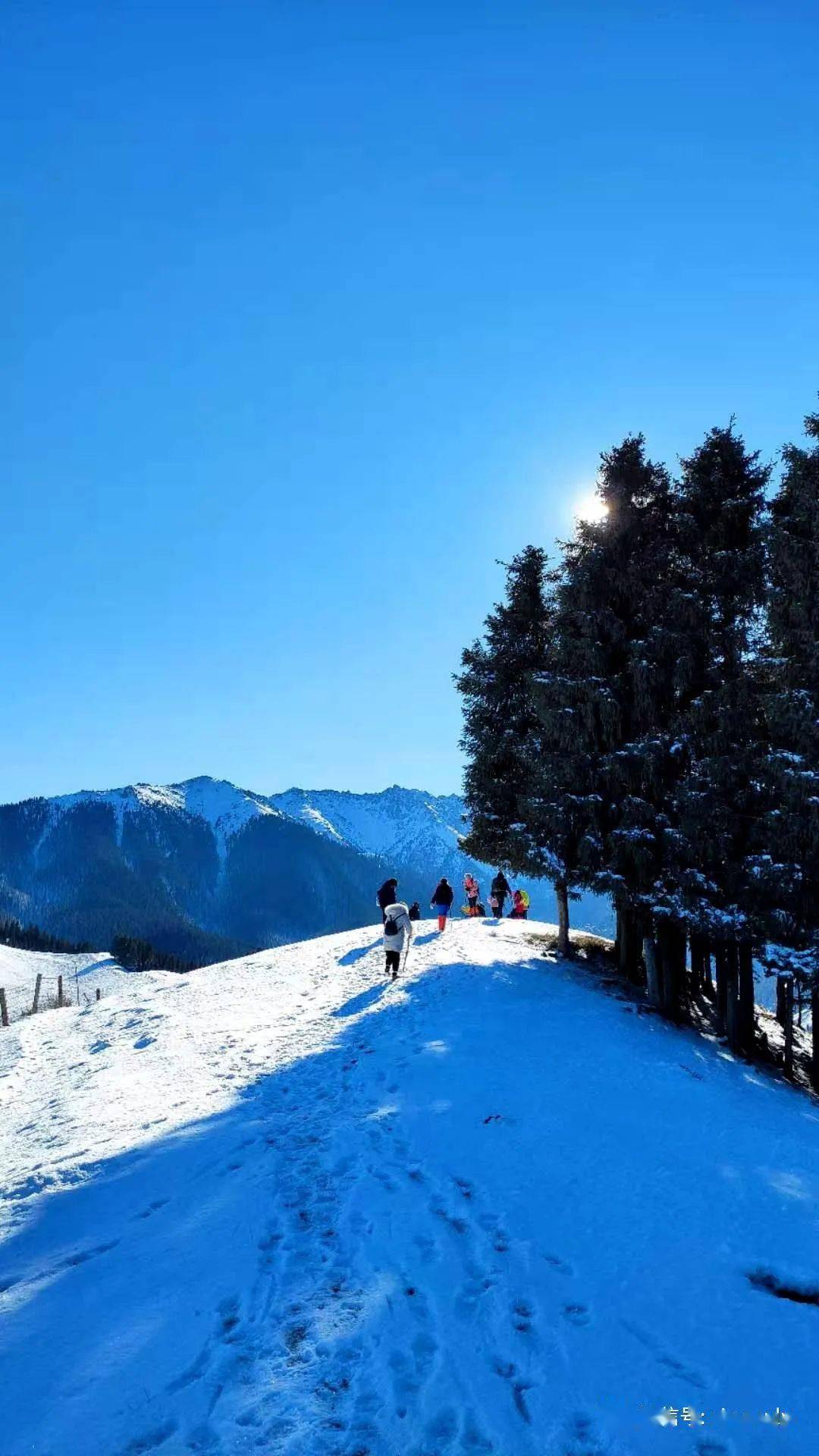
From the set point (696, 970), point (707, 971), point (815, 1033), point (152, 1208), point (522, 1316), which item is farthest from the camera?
point (707, 971)

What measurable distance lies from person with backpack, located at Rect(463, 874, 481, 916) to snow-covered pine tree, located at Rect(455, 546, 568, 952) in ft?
23.3

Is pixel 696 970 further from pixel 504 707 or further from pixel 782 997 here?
pixel 504 707

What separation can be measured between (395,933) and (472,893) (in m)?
13.3

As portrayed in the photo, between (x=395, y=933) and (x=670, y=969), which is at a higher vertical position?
(x=395, y=933)

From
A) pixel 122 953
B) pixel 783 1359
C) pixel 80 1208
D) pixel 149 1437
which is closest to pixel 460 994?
pixel 80 1208

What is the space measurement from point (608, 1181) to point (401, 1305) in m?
3.35

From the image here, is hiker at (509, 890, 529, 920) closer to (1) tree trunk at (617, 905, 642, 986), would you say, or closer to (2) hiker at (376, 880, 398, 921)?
(1) tree trunk at (617, 905, 642, 986)

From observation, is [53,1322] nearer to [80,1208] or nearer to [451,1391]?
[80,1208]

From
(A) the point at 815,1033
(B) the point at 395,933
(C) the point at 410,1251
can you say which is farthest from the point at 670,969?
(C) the point at 410,1251

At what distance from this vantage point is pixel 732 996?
16.5 m

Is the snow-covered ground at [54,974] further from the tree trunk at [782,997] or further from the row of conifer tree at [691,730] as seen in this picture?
the tree trunk at [782,997]

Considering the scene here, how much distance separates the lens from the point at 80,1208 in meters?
7.65

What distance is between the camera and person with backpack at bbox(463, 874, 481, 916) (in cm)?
3030

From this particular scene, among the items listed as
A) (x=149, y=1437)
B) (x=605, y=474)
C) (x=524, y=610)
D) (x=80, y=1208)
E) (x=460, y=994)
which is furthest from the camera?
(x=524, y=610)
